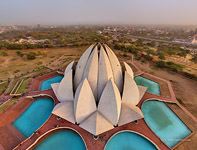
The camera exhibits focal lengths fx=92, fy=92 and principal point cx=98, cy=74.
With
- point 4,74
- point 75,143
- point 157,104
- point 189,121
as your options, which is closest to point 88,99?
point 75,143

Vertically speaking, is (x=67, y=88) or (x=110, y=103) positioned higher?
(x=67, y=88)

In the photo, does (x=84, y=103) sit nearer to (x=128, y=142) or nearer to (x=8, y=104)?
(x=128, y=142)

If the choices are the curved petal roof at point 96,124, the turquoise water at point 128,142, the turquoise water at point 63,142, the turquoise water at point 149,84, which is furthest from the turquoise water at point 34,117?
the turquoise water at point 149,84

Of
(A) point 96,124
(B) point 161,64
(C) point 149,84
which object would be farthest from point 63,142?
(B) point 161,64

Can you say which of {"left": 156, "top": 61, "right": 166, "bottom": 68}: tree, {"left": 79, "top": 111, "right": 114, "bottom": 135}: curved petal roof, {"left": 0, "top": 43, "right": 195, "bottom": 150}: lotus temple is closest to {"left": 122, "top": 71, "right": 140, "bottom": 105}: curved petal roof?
{"left": 0, "top": 43, "right": 195, "bottom": 150}: lotus temple

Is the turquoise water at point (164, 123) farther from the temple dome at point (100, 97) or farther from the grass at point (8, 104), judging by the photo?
the grass at point (8, 104)

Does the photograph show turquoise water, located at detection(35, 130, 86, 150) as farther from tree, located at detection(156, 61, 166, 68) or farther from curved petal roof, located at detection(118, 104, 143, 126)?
tree, located at detection(156, 61, 166, 68)
